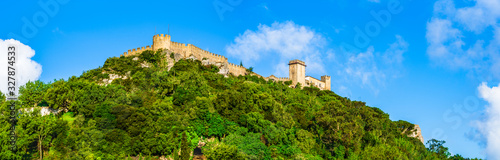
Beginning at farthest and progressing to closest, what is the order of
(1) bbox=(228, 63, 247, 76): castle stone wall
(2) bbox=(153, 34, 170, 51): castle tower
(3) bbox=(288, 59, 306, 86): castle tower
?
(3) bbox=(288, 59, 306, 86): castle tower → (1) bbox=(228, 63, 247, 76): castle stone wall → (2) bbox=(153, 34, 170, 51): castle tower

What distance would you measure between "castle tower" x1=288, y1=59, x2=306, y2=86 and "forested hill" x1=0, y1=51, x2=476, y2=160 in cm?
3234

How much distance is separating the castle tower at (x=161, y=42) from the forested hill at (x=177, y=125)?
25.8ft

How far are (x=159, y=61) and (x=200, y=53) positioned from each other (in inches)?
417

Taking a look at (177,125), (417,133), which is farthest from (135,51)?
(417,133)

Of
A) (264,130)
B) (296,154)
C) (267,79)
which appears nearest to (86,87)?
(264,130)

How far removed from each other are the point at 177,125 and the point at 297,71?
5919cm

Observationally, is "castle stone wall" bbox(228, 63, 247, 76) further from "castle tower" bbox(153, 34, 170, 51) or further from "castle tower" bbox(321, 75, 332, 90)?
"castle tower" bbox(321, 75, 332, 90)

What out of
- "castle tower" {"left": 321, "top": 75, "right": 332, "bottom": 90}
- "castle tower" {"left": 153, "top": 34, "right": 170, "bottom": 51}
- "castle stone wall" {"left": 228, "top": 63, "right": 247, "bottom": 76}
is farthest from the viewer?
"castle tower" {"left": 321, "top": 75, "right": 332, "bottom": 90}

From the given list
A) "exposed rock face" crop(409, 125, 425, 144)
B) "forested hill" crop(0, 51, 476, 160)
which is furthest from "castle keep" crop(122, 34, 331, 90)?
"exposed rock face" crop(409, 125, 425, 144)

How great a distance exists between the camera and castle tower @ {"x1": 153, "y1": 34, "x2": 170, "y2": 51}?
79.3 meters

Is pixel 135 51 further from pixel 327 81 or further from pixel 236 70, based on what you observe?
pixel 327 81

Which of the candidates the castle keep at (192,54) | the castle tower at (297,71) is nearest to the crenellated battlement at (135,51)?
the castle keep at (192,54)

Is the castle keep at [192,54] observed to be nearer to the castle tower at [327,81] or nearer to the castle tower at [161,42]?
the castle tower at [161,42]

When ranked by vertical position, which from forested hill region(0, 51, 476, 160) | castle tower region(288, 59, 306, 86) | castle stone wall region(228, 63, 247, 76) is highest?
castle tower region(288, 59, 306, 86)
